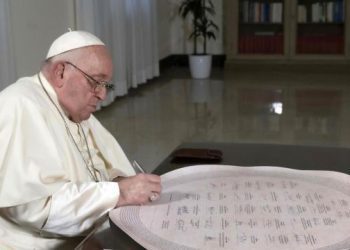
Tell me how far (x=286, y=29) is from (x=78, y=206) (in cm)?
772

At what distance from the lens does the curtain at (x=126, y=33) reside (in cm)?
557

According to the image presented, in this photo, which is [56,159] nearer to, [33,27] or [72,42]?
[72,42]

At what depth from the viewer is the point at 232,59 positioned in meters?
8.72

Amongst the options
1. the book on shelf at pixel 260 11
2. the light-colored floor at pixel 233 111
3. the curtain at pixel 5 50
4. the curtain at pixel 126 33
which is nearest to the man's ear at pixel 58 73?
the light-colored floor at pixel 233 111

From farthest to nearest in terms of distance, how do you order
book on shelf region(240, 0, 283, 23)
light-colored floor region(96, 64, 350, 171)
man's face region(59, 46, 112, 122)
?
book on shelf region(240, 0, 283, 23) < light-colored floor region(96, 64, 350, 171) < man's face region(59, 46, 112, 122)

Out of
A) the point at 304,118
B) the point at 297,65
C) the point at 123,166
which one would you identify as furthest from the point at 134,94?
the point at 123,166

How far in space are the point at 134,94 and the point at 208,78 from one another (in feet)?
4.85

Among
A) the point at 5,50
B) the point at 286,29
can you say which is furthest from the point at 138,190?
the point at 286,29

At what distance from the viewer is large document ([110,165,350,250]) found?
1100 mm

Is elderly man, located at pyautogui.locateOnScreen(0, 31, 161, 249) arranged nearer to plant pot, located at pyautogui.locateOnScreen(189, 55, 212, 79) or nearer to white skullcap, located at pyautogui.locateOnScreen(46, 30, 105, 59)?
white skullcap, located at pyautogui.locateOnScreen(46, 30, 105, 59)

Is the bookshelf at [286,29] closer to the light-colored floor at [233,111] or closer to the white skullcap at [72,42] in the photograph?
the light-colored floor at [233,111]

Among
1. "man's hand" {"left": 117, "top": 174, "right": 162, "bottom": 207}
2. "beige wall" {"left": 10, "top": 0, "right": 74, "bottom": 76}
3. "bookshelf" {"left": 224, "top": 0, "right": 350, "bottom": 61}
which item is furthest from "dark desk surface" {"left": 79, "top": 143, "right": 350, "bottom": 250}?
"bookshelf" {"left": 224, "top": 0, "right": 350, "bottom": 61}

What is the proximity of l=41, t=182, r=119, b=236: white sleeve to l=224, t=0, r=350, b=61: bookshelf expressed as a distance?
296 inches

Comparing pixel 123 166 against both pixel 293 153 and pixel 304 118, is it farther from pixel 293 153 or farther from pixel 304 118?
pixel 304 118
